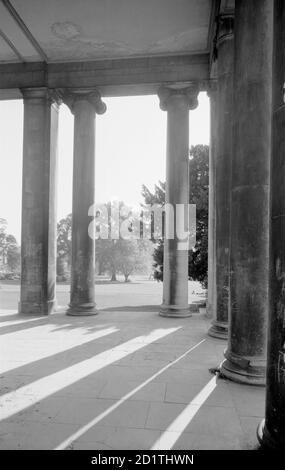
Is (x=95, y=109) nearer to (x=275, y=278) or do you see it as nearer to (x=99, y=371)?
(x=99, y=371)

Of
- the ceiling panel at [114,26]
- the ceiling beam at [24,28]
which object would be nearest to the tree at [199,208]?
the ceiling panel at [114,26]

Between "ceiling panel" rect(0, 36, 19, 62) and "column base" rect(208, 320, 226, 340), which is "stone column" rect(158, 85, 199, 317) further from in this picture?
"ceiling panel" rect(0, 36, 19, 62)

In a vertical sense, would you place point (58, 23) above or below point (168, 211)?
above

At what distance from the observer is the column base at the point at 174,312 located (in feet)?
77.6

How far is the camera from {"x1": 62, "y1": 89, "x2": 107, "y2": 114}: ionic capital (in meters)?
25.7

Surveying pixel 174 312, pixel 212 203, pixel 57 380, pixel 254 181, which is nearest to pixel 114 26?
pixel 212 203

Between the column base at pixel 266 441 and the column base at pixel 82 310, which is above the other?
the column base at pixel 266 441

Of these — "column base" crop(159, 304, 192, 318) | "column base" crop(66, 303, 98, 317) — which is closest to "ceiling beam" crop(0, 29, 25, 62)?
"column base" crop(66, 303, 98, 317)

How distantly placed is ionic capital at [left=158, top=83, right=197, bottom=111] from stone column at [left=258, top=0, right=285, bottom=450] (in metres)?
19.4

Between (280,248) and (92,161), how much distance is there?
21554mm

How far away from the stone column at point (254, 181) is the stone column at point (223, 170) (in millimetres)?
5880

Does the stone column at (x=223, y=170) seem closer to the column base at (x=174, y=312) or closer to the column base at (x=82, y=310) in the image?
the column base at (x=174, y=312)

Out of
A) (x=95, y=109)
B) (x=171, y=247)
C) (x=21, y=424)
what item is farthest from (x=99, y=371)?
(x=95, y=109)

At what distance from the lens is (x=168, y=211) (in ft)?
80.8
